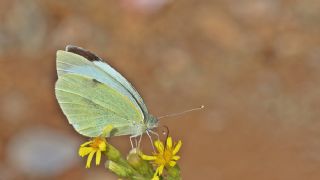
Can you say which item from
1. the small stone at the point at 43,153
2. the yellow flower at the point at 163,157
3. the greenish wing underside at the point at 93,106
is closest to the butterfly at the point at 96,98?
the greenish wing underside at the point at 93,106

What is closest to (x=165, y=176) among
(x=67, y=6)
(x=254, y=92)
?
(x=254, y=92)

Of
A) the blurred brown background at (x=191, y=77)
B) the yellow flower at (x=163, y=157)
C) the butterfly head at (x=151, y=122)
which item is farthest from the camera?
the blurred brown background at (x=191, y=77)

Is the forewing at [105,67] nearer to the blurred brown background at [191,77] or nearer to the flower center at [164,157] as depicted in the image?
the flower center at [164,157]

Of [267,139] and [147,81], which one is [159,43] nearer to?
[147,81]

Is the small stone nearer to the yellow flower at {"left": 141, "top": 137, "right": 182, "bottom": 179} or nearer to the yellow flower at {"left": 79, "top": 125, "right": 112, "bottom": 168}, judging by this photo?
the yellow flower at {"left": 79, "top": 125, "right": 112, "bottom": 168}

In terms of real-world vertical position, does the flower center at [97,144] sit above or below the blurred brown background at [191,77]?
below

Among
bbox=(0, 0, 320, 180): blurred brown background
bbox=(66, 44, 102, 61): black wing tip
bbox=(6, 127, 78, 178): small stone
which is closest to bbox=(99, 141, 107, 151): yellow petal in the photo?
bbox=(66, 44, 102, 61): black wing tip

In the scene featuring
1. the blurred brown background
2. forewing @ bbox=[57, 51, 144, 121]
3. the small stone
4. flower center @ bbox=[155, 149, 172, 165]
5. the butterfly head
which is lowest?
flower center @ bbox=[155, 149, 172, 165]

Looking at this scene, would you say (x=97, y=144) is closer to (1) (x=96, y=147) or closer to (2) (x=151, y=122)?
(1) (x=96, y=147)
